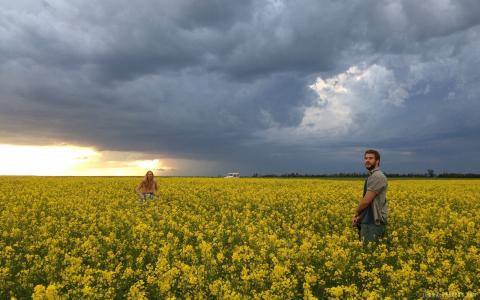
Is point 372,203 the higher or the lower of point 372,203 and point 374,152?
the lower

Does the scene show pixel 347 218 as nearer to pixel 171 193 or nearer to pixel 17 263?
pixel 17 263

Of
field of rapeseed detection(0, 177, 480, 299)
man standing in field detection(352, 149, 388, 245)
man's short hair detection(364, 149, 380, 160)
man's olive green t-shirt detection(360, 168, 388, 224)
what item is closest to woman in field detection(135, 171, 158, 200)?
field of rapeseed detection(0, 177, 480, 299)

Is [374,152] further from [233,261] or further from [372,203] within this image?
[233,261]

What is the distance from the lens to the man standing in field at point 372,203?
837 centimetres

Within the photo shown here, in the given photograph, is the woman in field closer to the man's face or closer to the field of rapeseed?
the field of rapeseed

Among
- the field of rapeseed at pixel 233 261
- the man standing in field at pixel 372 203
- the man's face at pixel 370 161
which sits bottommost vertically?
the field of rapeseed at pixel 233 261

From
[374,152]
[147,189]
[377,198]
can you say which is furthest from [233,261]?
[147,189]

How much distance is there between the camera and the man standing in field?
27.5ft

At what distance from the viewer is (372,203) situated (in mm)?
8594

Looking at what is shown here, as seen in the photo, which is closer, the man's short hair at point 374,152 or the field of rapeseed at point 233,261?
the field of rapeseed at point 233,261

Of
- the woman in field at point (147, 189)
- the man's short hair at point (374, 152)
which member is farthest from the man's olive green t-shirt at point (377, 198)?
the woman in field at point (147, 189)

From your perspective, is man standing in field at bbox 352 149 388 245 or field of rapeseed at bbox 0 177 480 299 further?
man standing in field at bbox 352 149 388 245

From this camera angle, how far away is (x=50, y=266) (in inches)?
305

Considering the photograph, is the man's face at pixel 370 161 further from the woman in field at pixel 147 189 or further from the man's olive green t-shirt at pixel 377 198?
the woman in field at pixel 147 189
